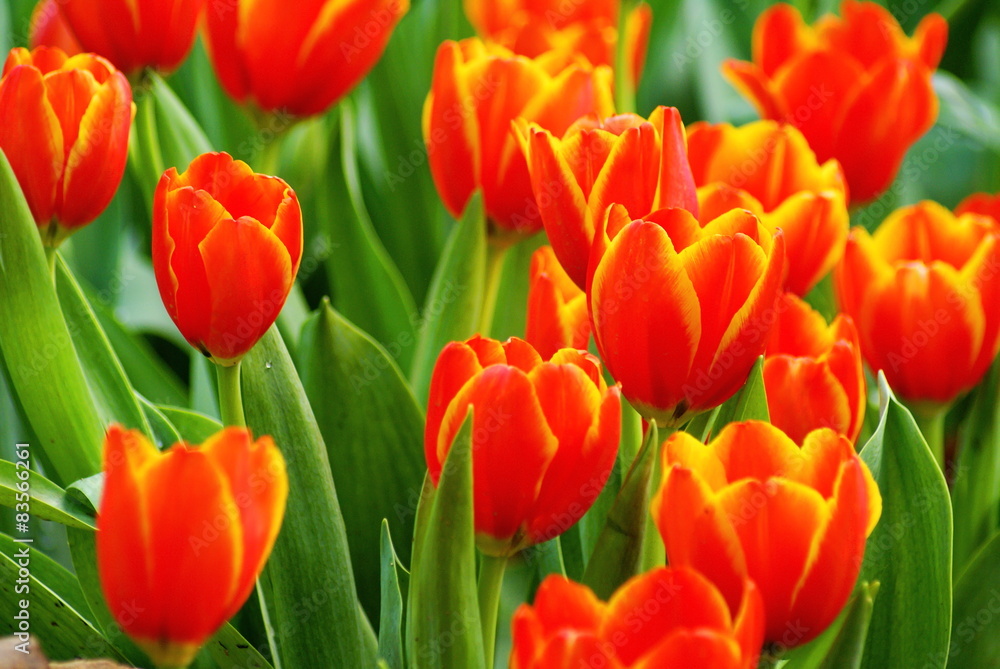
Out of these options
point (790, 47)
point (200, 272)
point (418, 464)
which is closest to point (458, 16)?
point (790, 47)

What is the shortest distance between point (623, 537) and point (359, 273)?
429 mm

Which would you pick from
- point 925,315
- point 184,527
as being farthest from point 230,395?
point 925,315

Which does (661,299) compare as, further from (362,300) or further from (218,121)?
(218,121)

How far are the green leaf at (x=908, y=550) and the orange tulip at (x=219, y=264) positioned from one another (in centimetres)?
30

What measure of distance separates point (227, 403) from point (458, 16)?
79 cm

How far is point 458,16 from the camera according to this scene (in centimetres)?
122

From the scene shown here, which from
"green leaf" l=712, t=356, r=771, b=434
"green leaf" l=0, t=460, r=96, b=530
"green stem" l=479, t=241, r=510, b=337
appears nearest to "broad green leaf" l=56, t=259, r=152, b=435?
"green leaf" l=0, t=460, r=96, b=530

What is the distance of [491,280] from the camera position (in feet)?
2.56

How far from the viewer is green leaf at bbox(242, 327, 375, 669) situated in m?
0.56

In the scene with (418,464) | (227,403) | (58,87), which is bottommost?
(418,464)

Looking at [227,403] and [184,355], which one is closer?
[227,403]

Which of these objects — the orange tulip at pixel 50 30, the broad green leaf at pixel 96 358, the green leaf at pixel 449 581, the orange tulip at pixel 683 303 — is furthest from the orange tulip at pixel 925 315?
the orange tulip at pixel 50 30

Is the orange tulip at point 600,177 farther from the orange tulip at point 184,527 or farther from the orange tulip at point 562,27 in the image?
the orange tulip at point 562,27

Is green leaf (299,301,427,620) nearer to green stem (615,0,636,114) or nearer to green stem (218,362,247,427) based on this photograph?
green stem (218,362,247,427)
